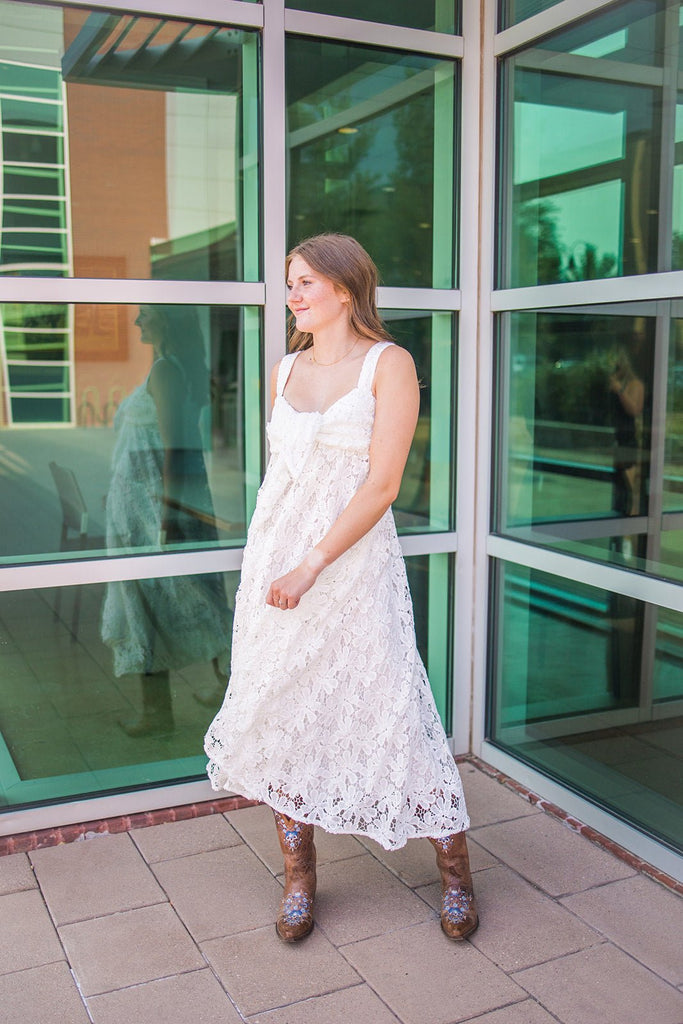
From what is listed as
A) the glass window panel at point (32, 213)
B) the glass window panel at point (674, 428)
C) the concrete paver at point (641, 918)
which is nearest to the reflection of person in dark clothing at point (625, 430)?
the glass window panel at point (674, 428)

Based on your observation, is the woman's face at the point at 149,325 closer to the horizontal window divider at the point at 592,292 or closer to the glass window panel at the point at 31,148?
the glass window panel at the point at 31,148

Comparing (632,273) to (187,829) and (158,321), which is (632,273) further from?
(187,829)

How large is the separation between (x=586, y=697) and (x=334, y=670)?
104 centimetres

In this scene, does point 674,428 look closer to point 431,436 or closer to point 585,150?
point 585,150

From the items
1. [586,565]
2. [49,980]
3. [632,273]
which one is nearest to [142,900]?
[49,980]

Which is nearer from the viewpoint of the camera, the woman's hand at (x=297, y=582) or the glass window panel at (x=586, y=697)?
→ the woman's hand at (x=297, y=582)

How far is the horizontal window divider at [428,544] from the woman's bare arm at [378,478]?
976 mm

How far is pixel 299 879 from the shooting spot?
2.62m

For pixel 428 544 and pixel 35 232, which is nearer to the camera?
pixel 35 232

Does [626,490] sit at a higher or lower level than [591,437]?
lower

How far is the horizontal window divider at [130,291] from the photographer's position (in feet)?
9.44

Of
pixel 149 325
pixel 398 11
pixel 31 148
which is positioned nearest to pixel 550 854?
pixel 149 325

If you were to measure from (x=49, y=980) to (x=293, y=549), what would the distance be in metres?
1.17

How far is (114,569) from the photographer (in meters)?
3.09
